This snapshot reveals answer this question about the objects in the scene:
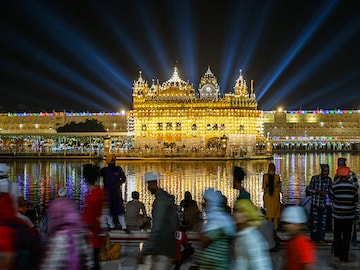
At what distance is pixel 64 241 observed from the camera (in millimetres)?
5055

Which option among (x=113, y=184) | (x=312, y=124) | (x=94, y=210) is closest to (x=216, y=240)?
(x=94, y=210)

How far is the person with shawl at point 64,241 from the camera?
501 cm

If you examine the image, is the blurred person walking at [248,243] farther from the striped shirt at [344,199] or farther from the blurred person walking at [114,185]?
the blurred person walking at [114,185]

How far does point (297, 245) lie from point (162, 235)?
1.75 m

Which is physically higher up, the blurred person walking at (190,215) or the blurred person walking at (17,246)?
the blurred person walking at (17,246)

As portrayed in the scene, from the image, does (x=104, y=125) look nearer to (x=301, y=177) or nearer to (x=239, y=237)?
(x=301, y=177)

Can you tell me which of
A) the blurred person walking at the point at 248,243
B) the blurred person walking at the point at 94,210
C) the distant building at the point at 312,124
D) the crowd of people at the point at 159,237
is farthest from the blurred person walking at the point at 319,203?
the distant building at the point at 312,124

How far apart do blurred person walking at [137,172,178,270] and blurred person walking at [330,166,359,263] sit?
11.6 feet

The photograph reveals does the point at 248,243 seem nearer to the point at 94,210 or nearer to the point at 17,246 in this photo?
the point at 17,246

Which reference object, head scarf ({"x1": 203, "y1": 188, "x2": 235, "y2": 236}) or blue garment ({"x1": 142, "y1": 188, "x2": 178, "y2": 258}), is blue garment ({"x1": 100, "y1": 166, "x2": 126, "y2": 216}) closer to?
blue garment ({"x1": 142, "y1": 188, "x2": 178, "y2": 258})

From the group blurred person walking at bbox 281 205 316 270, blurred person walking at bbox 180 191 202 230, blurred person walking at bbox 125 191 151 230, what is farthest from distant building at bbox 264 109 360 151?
blurred person walking at bbox 281 205 316 270

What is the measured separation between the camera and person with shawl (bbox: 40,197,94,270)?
5.01m

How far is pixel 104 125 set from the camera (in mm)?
113188

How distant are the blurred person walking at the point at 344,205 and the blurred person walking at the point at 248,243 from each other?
13.4 ft
